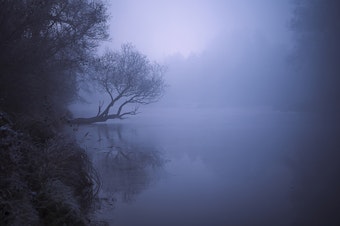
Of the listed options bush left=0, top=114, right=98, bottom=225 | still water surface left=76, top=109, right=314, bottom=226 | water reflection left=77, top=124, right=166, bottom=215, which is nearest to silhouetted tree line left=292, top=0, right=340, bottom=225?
still water surface left=76, top=109, right=314, bottom=226

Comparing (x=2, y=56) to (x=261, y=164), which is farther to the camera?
(x=261, y=164)

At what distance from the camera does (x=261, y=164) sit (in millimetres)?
12227

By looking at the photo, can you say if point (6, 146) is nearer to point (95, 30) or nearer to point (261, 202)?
point (261, 202)

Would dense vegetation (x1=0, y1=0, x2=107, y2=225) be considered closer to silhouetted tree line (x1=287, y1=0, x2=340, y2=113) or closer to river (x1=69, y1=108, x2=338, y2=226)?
river (x1=69, y1=108, x2=338, y2=226)

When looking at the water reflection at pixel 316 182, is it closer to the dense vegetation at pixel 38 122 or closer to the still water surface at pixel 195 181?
the still water surface at pixel 195 181

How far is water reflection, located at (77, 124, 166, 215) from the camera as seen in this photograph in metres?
8.80

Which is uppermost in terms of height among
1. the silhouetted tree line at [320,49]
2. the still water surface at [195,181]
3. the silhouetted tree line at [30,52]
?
the silhouetted tree line at [320,49]

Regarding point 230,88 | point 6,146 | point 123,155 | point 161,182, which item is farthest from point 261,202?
point 230,88

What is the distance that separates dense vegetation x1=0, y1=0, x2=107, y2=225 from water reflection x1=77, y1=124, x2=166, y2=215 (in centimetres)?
59

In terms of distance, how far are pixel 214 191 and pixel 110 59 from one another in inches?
594

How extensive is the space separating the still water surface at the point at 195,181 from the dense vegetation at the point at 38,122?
117 cm

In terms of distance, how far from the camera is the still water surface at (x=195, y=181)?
7.46 meters

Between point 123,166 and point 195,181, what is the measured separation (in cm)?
320

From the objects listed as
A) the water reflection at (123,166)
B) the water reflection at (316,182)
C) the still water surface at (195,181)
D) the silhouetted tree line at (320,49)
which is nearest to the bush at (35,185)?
the water reflection at (123,166)
